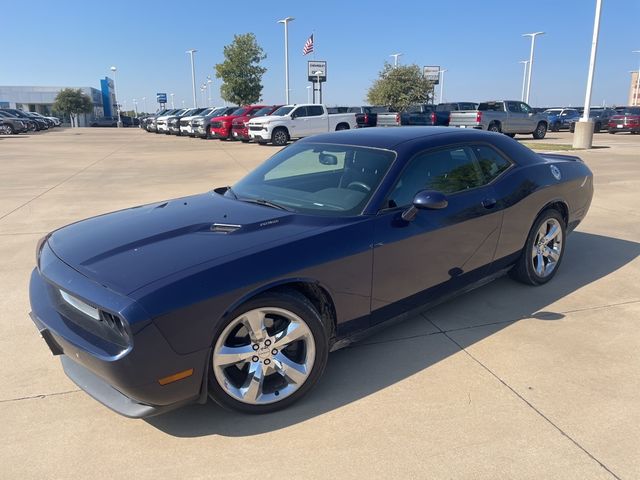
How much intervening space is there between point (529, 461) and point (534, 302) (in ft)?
7.09

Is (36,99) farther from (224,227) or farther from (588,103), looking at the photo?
(224,227)

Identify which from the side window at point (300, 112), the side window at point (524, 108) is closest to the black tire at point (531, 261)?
the side window at point (300, 112)

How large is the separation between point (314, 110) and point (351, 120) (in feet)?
6.37

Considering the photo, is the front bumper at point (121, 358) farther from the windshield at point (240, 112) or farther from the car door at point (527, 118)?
the windshield at point (240, 112)

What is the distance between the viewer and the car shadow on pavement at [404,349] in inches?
108

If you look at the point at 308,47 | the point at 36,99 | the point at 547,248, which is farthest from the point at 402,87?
the point at 36,99

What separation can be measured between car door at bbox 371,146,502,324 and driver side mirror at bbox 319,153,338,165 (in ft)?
2.19

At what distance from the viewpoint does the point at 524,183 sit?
14.1 feet

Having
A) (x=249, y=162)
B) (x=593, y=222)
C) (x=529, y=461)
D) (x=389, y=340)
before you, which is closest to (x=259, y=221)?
(x=389, y=340)

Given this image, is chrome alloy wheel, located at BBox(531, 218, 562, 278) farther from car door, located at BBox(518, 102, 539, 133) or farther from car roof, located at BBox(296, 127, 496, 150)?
car door, located at BBox(518, 102, 539, 133)

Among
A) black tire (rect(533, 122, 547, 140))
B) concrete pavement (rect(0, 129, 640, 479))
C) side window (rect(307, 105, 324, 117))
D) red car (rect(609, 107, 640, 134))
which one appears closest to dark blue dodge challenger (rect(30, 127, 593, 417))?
concrete pavement (rect(0, 129, 640, 479))

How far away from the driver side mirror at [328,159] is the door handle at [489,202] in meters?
1.21

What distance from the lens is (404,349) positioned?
3504 mm

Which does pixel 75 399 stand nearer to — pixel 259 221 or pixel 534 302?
pixel 259 221
